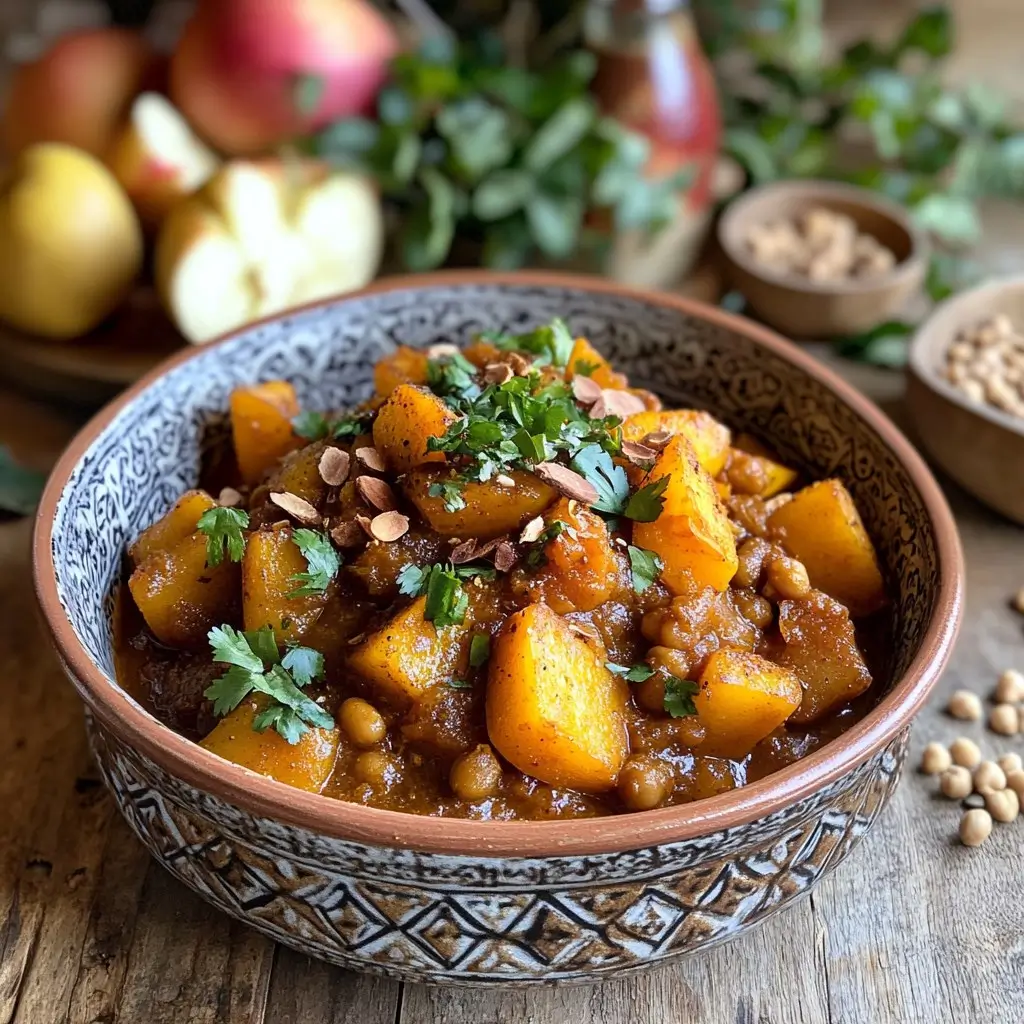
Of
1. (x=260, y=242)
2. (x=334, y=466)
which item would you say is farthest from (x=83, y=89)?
(x=334, y=466)

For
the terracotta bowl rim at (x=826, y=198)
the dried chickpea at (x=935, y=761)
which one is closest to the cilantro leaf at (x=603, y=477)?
the dried chickpea at (x=935, y=761)

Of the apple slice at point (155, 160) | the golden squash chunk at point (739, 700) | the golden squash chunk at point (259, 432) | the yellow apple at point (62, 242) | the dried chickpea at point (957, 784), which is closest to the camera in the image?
the golden squash chunk at point (739, 700)

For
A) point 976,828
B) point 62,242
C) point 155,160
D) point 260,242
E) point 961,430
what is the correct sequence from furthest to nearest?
point 155,160, point 260,242, point 62,242, point 961,430, point 976,828

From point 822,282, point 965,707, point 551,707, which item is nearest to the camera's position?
point 551,707

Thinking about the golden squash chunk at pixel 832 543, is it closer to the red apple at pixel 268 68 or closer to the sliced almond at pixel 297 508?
the sliced almond at pixel 297 508

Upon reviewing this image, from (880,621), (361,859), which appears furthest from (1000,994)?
(361,859)

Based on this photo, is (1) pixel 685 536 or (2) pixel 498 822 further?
(1) pixel 685 536

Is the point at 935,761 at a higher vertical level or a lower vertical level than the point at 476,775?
lower

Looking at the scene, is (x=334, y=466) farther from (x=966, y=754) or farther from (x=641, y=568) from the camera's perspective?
(x=966, y=754)
